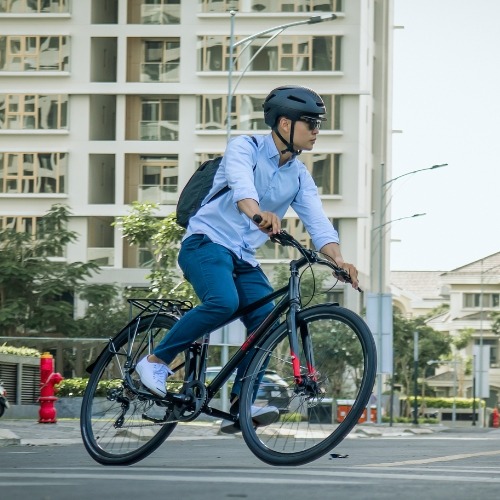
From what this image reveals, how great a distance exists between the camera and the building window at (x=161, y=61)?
6500 centimetres

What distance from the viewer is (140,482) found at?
5.86 meters

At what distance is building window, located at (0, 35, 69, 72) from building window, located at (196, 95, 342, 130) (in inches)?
244

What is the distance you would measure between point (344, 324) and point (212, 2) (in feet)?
195

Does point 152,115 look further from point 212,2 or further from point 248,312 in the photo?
point 248,312

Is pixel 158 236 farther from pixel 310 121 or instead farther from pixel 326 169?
pixel 310 121

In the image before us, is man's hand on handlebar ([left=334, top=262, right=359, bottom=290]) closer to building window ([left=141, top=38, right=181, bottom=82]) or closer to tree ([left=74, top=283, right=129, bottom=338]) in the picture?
tree ([left=74, top=283, right=129, bottom=338])

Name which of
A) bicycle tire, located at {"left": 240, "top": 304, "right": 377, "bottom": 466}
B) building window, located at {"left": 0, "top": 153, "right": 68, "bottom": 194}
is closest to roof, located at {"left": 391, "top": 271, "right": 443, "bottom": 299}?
building window, located at {"left": 0, "top": 153, "right": 68, "bottom": 194}

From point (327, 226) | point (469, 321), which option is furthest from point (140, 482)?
point (469, 321)

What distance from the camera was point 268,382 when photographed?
→ 23.9 ft

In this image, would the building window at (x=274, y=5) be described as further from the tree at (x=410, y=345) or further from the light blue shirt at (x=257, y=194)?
the light blue shirt at (x=257, y=194)

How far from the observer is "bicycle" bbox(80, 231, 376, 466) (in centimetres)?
688

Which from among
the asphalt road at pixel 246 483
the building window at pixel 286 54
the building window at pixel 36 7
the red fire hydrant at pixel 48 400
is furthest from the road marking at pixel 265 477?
the building window at pixel 36 7

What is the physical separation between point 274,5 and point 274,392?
194 ft

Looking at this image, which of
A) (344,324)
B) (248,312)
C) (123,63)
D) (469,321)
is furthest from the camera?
(469,321)
